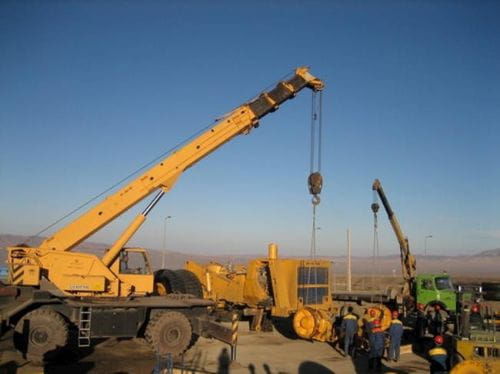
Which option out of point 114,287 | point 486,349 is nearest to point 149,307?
point 114,287

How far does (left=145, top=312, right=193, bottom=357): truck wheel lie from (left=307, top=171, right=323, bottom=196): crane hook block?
5.75 meters

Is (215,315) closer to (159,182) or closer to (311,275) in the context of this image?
(311,275)

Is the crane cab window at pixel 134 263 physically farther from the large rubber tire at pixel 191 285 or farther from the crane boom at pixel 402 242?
the crane boom at pixel 402 242

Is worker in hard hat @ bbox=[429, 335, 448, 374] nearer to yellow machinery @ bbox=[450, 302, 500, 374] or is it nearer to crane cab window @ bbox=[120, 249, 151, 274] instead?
yellow machinery @ bbox=[450, 302, 500, 374]

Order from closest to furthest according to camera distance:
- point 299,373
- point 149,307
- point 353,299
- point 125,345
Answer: point 299,373 → point 149,307 → point 125,345 → point 353,299

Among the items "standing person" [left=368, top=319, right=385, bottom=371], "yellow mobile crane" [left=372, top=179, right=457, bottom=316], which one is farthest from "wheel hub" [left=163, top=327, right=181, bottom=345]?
"yellow mobile crane" [left=372, top=179, right=457, bottom=316]

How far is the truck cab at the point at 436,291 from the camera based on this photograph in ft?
68.8

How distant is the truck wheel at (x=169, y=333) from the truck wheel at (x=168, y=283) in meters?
3.34

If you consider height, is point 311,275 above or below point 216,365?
above

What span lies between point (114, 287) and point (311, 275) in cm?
721

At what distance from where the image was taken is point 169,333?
49.2ft

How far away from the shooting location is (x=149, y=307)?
1488 cm

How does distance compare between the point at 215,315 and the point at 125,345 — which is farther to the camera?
the point at 215,315

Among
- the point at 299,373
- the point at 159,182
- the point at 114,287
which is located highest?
the point at 159,182
